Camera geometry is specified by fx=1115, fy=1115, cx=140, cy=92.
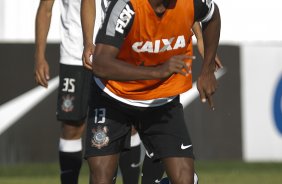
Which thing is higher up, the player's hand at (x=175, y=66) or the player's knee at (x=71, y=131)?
the player's hand at (x=175, y=66)

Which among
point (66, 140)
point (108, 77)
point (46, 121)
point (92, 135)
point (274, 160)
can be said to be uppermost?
point (108, 77)

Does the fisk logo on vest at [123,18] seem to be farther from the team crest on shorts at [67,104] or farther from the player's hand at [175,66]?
the team crest on shorts at [67,104]

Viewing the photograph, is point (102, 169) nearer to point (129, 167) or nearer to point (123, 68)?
point (123, 68)

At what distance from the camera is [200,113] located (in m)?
13.2

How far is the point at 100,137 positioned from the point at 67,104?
211cm

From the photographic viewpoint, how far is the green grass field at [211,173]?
1152cm

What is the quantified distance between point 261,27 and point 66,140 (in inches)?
207

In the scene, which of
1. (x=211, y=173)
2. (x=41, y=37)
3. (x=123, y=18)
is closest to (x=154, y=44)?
(x=123, y=18)

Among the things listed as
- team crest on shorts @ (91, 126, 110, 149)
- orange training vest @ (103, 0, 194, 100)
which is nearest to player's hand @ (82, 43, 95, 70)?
orange training vest @ (103, 0, 194, 100)

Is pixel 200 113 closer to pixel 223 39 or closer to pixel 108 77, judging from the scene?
pixel 223 39

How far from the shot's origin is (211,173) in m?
12.4

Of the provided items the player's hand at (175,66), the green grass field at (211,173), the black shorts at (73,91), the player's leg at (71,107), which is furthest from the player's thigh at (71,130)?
the player's hand at (175,66)

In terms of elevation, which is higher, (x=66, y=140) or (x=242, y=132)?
(x=66, y=140)

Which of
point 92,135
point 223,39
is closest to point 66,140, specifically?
point 92,135
